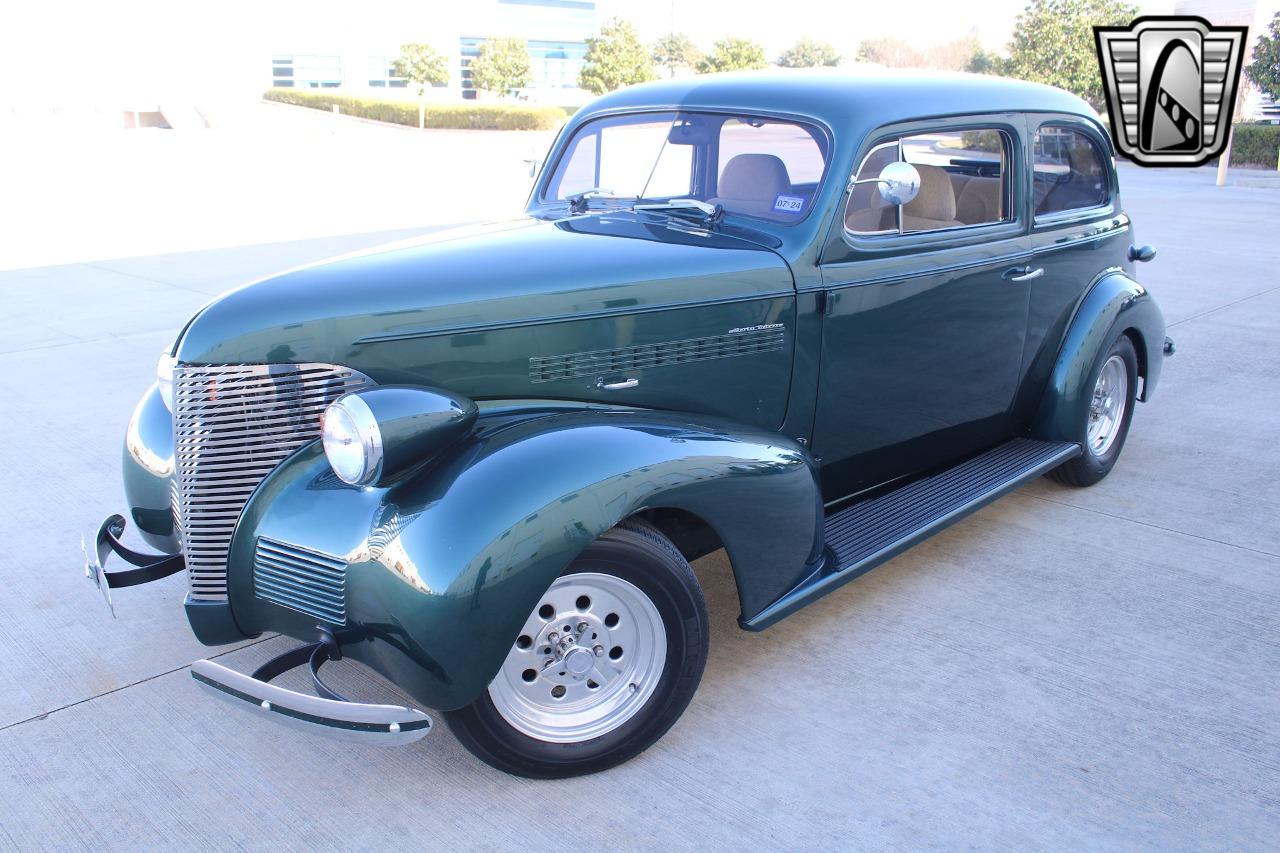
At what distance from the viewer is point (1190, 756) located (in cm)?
281

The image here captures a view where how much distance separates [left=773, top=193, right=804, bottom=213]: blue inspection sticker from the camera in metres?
3.43

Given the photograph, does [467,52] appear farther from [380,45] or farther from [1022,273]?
[1022,273]

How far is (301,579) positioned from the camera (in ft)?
8.41

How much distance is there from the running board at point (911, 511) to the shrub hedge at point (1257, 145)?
22.0 metres

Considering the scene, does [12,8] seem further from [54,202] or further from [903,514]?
[903,514]

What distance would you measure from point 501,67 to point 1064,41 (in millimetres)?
26355

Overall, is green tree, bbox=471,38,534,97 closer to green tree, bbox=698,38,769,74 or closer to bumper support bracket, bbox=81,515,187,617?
green tree, bbox=698,38,769,74

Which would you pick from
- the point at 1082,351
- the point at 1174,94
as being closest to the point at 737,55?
the point at 1174,94

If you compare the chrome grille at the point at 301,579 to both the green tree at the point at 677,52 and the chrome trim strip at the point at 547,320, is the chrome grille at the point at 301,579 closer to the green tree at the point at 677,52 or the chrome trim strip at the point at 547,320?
the chrome trim strip at the point at 547,320

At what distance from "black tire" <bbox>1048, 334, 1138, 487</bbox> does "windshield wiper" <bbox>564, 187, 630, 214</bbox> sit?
6.89ft

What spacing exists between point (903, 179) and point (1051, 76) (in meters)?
31.3

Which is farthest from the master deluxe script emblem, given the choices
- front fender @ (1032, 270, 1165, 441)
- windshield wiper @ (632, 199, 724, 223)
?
windshield wiper @ (632, 199, 724, 223)

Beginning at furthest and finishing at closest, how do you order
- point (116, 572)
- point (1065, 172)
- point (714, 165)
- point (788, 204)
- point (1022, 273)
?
point (1065, 172) → point (1022, 273) → point (714, 165) → point (788, 204) → point (116, 572)

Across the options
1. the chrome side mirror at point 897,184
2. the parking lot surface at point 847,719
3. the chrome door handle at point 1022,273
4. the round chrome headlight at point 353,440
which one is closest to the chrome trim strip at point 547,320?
the round chrome headlight at point 353,440
